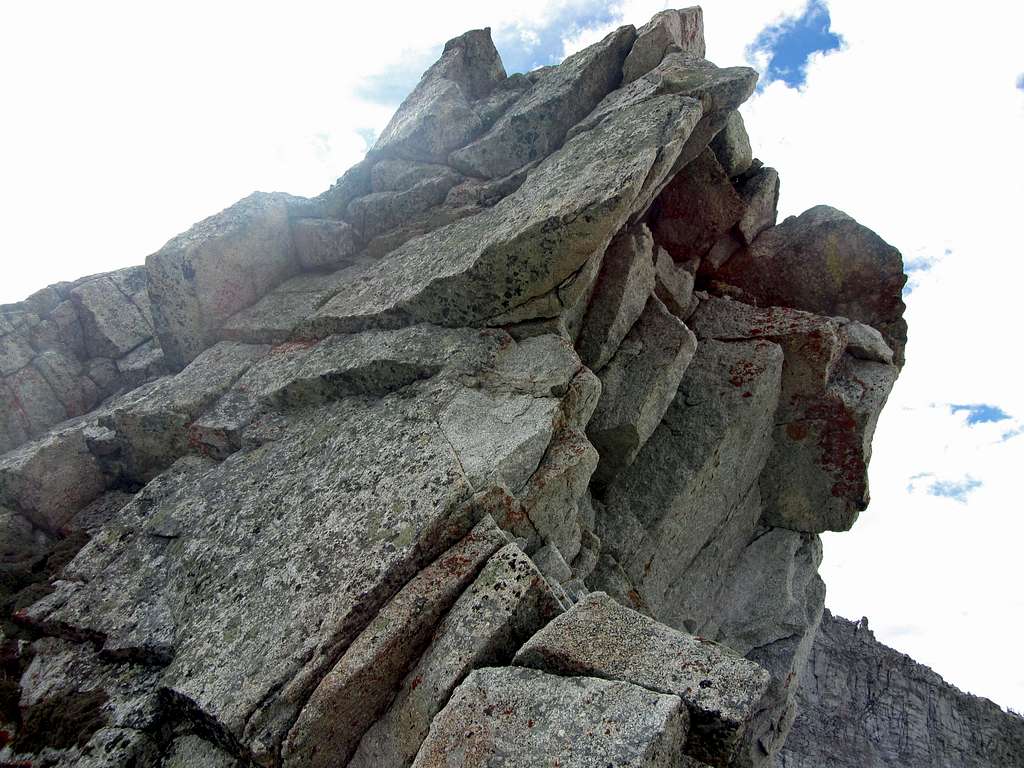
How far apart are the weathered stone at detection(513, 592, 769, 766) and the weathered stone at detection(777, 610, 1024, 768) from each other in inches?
830

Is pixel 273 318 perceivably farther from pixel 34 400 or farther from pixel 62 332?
pixel 62 332

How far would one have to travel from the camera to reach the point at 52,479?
1342 cm

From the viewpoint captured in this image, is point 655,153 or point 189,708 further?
point 655,153

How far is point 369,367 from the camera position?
40.6 feet

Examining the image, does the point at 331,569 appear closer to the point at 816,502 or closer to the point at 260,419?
the point at 260,419

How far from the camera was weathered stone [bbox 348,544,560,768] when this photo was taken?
23.7ft

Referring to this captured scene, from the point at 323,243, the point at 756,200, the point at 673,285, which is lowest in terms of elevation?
the point at 323,243

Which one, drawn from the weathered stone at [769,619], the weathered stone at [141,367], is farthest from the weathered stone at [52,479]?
the weathered stone at [769,619]

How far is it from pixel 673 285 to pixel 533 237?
598cm

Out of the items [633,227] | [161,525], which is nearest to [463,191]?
[633,227]

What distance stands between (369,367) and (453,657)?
6.43 meters

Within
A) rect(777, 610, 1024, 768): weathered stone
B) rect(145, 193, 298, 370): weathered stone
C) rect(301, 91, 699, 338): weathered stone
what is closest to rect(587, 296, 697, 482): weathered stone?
rect(301, 91, 699, 338): weathered stone

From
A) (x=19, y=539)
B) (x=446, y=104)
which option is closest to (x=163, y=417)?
Result: (x=19, y=539)

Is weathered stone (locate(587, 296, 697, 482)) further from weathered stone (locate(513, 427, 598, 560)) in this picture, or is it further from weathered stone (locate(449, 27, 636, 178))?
weathered stone (locate(449, 27, 636, 178))
